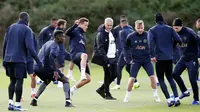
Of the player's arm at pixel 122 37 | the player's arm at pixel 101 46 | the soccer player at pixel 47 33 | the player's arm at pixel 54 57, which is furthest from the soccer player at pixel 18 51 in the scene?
the soccer player at pixel 47 33

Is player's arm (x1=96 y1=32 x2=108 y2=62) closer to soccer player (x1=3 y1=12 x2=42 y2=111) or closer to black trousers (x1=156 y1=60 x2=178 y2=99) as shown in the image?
black trousers (x1=156 y1=60 x2=178 y2=99)

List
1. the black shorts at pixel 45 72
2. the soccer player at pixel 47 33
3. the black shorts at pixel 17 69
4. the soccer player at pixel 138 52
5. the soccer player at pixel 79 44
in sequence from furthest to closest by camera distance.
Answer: the soccer player at pixel 47 33
the soccer player at pixel 79 44
the soccer player at pixel 138 52
the black shorts at pixel 45 72
the black shorts at pixel 17 69

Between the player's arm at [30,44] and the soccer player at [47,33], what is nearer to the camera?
the player's arm at [30,44]

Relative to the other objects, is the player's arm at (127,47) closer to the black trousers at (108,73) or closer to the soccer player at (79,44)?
the black trousers at (108,73)

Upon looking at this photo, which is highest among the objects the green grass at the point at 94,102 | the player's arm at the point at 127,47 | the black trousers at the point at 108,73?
the player's arm at the point at 127,47

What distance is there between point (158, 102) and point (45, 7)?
23.9m

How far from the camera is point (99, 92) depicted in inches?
595

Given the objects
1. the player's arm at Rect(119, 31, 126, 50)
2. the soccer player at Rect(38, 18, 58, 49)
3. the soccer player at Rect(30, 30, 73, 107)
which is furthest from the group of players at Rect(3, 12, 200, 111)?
the soccer player at Rect(38, 18, 58, 49)

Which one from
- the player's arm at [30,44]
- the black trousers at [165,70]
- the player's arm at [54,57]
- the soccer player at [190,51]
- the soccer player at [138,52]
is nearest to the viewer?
the player's arm at [30,44]

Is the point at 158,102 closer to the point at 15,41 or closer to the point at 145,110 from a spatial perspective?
the point at 145,110

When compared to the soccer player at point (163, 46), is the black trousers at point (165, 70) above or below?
below

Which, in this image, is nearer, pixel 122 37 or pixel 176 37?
pixel 176 37

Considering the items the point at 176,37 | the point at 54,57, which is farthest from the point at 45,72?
the point at 176,37

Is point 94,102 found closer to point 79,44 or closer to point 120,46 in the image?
point 79,44
